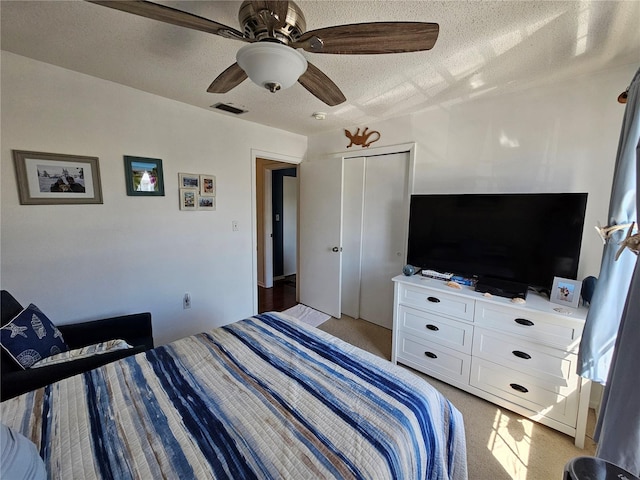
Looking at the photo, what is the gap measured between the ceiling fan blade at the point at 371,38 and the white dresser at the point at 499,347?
1.63 m

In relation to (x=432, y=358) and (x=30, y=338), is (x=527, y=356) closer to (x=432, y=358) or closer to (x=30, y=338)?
(x=432, y=358)

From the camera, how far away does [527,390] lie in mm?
1785

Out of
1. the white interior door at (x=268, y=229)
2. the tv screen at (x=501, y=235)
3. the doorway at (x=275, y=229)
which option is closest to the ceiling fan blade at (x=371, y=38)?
the tv screen at (x=501, y=235)

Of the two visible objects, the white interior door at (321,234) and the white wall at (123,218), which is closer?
the white wall at (123,218)

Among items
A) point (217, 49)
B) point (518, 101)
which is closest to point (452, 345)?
point (518, 101)

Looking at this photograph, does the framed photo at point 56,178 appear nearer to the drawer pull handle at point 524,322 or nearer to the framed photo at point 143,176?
the framed photo at point 143,176

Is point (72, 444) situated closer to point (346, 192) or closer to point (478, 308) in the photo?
point (478, 308)

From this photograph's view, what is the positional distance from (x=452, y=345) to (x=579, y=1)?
2072 millimetres

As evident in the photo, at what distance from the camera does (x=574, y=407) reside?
1640 mm

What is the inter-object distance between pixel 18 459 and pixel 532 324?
7.89ft

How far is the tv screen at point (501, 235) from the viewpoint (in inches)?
69.2

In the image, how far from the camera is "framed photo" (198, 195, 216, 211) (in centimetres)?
262

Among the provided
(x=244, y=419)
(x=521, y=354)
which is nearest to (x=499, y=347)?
(x=521, y=354)

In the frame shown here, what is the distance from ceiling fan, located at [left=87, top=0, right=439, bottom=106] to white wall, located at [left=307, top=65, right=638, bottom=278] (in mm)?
1476
